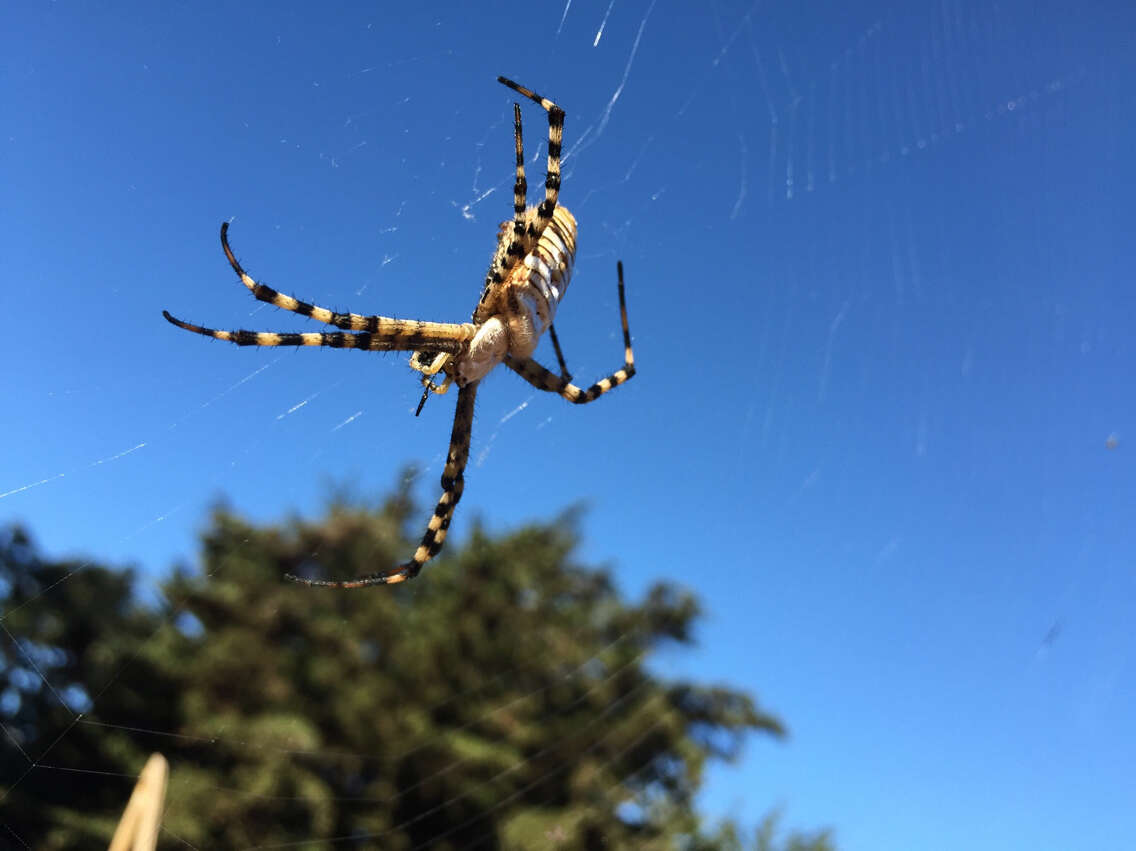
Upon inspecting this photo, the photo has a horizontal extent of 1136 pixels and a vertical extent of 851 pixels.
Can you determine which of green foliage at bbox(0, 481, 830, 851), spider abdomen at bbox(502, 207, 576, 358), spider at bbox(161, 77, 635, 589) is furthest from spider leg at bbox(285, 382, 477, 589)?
green foliage at bbox(0, 481, 830, 851)

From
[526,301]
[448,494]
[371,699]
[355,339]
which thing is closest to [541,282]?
[526,301]

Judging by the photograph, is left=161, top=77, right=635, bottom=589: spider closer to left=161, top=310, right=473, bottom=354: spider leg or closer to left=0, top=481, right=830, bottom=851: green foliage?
left=161, top=310, right=473, bottom=354: spider leg

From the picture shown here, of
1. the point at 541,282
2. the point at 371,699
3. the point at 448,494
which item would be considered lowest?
the point at 448,494

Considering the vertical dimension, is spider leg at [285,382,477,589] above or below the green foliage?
below

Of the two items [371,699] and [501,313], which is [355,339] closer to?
[501,313]

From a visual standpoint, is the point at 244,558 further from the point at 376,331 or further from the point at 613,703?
the point at 376,331
